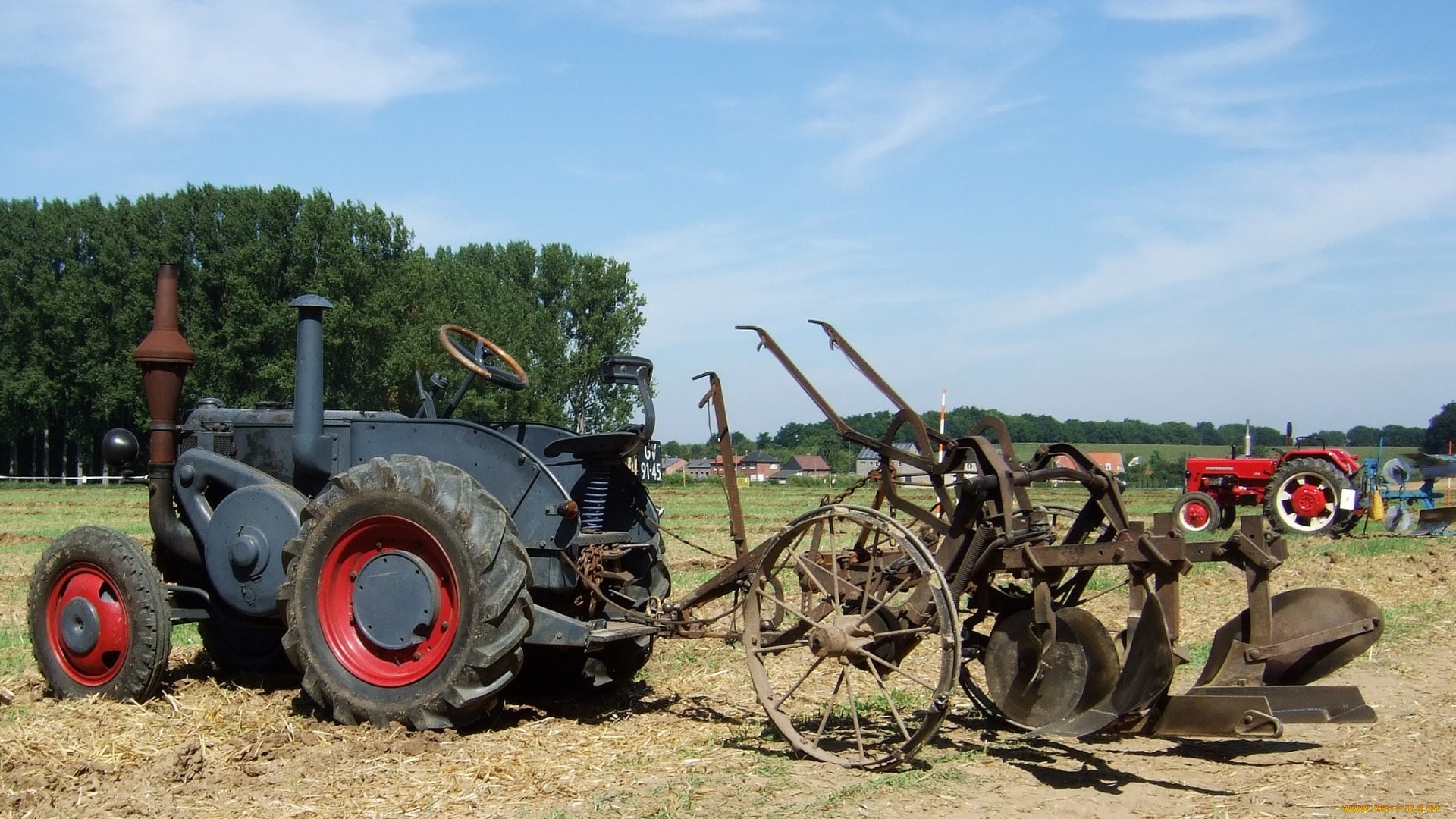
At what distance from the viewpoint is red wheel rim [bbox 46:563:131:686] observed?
21.1ft

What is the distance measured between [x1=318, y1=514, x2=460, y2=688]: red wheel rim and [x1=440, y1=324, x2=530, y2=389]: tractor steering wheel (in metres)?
1.00

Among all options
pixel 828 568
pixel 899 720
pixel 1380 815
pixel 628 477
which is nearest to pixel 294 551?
pixel 628 477

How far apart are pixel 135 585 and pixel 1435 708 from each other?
23.0 ft

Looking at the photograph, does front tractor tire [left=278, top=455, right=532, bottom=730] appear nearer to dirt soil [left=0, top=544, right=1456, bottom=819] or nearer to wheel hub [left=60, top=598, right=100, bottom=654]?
dirt soil [left=0, top=544, right=1456, bottom=819]

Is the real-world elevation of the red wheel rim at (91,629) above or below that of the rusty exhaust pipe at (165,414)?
below

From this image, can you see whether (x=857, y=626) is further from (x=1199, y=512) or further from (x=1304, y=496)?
(x=1199, y=512)

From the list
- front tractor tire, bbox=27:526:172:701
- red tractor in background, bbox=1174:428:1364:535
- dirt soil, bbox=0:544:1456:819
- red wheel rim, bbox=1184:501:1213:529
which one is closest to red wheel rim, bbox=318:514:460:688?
dirt soil, bbox=0:544:1456:819

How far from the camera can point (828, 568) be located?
5.84 metres

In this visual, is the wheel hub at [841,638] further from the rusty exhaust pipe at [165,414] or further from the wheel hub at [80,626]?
the wheel hub at [80,626]

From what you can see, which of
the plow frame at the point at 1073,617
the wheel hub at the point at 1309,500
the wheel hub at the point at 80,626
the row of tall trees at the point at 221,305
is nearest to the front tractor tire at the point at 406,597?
the plow frame at the point at 1073,617

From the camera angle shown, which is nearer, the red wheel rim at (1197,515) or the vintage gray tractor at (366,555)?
Answer: the vintage gray tractor at (366,555)

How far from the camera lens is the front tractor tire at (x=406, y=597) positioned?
545 centimetres

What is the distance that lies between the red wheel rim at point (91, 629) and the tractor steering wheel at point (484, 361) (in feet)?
7.38

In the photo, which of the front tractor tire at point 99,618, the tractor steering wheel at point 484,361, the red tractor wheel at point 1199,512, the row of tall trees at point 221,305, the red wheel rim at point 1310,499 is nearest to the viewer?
the front tractor tire at point 99,618
